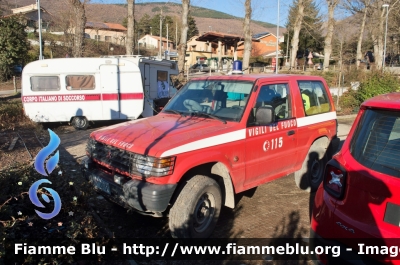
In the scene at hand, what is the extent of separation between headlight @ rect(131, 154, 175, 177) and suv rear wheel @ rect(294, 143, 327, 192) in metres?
2.96

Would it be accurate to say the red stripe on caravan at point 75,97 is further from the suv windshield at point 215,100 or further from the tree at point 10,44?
the tree at point 10,44

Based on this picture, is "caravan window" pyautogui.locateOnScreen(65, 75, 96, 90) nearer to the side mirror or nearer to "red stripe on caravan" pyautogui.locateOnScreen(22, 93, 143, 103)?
"red stripe on caravan" pyautogui.locateOnScreen(22, 93, 143, 103)

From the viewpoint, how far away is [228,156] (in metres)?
4.14

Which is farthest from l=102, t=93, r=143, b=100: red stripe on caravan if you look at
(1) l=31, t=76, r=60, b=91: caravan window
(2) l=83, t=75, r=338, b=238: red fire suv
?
(2) l=83, t=75, r=338, b=238: red fire suv

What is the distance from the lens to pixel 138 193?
3516mm

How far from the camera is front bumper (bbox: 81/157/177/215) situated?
3449mm

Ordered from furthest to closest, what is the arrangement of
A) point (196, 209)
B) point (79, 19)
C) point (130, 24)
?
point (130, 24) → point (79, 19) → point (196, 209)

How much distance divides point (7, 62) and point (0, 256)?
2971 centimetres

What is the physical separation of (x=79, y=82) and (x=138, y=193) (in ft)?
32.5

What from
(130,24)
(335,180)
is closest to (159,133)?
(335,180)

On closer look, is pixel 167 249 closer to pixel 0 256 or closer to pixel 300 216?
pixel 0 256

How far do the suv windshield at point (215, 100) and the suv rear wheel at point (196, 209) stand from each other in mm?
1040

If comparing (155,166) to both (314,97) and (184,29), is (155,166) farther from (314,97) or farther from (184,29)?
(184,29)

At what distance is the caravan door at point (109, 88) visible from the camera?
12.4 metres
